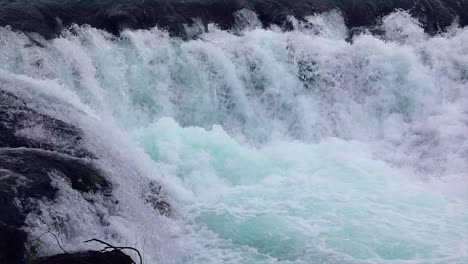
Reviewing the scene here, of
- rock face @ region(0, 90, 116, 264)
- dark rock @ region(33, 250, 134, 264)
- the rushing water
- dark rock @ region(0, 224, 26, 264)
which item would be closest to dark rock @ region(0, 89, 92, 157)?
rock face @ region(0, 90, 116, 264)

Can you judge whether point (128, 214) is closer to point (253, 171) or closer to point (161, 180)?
point (161, 180)

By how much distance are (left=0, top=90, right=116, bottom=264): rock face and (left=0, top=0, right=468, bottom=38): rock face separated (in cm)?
313

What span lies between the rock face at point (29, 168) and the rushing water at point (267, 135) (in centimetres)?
20

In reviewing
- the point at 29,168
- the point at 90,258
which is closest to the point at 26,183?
the point at 29,168

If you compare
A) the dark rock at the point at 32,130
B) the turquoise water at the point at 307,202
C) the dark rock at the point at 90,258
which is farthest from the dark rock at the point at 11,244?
the turquoise water at the point at 307,202

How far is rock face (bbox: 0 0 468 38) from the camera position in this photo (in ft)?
37.8

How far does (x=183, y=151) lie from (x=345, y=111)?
3858 millimetres

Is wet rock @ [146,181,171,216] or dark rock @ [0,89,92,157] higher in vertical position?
wet rock @ [146,181,171,216]

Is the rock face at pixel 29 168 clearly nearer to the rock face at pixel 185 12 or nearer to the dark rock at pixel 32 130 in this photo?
the dark rock at pixel 32 130

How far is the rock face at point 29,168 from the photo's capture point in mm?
5746

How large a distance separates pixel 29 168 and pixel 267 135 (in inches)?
223

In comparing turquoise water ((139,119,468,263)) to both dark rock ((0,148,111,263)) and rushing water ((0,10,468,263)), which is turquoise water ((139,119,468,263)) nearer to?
rushing water ((0,10,468,263))

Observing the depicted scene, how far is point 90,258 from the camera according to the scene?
5484 millimetres

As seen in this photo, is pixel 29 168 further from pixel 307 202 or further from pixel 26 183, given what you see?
pixel 307 202
